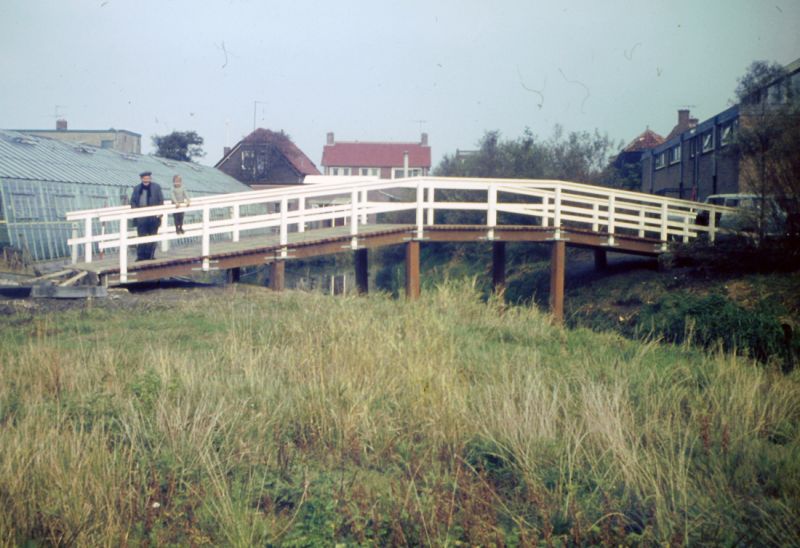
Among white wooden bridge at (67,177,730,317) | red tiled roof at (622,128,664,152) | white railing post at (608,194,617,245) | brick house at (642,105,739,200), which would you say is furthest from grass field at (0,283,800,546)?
red tiled roof at (622,128,664,152)

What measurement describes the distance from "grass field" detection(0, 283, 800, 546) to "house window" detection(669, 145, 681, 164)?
31.5 meters

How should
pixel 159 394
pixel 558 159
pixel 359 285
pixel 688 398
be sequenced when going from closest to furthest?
pixel 159 394 → pixel 688 398 → pixel 359 285 → pixel 558 159

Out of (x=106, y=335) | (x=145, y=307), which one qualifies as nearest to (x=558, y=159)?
(x=145, y=307)

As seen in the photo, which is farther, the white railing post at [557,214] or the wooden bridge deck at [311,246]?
the white railing post at [557,214]

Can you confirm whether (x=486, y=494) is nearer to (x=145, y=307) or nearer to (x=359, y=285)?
(x=145, y=307)

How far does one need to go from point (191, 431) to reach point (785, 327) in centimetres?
1248

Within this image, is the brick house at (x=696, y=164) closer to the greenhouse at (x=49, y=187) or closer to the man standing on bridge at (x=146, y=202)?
the man standing on bridge at (x=146, y=202)

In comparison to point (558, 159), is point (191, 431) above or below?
below

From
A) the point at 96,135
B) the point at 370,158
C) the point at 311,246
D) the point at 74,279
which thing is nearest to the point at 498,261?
the point at 311,246

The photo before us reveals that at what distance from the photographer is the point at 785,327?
14.2 meters

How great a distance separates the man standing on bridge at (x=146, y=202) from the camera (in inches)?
606

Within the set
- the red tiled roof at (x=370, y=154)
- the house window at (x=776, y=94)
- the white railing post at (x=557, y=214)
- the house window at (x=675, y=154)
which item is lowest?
the white railing post at (x=557, y=214)

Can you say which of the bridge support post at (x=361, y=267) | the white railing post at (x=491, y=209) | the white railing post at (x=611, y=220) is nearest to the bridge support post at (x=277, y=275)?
the bridge support post at (x=361, y=267)

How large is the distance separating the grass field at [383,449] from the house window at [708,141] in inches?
1027
